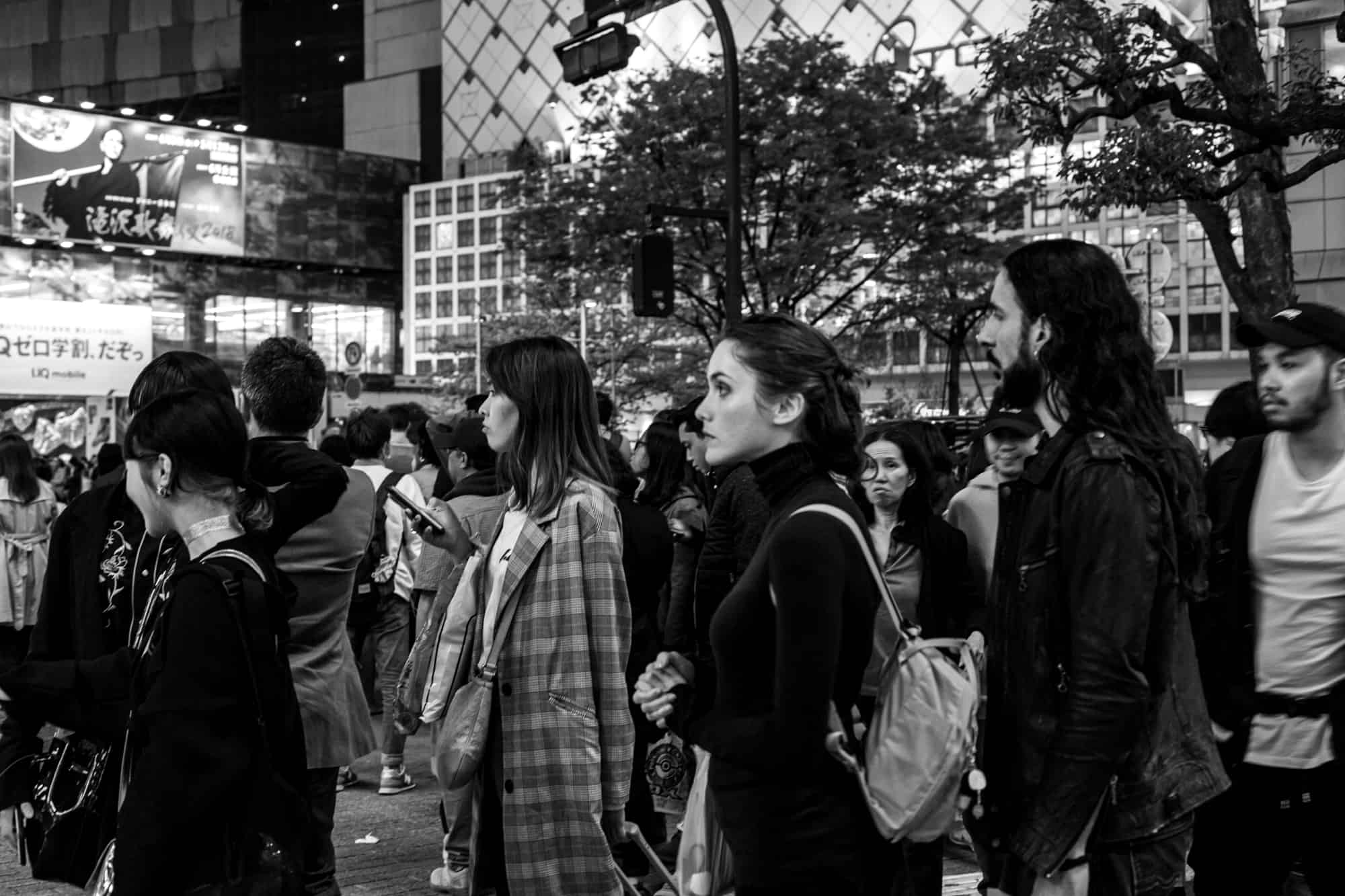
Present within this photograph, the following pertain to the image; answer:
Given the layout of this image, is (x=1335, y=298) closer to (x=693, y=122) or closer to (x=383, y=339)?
(x=693, y=122)

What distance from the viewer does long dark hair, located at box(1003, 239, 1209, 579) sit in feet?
9.56

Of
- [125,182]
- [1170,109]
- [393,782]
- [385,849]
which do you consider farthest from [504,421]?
[125,182]

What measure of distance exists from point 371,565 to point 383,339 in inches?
2552

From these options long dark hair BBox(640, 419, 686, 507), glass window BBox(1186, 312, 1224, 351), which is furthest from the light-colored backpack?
glass window BBox(1186, 312, 1224, 351)

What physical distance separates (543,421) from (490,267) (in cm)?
8026

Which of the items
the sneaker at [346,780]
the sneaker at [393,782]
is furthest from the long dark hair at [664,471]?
the sneaker at [346,780]

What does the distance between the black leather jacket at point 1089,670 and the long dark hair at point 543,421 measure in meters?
1.65

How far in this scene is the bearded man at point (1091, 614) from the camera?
9.03 feet

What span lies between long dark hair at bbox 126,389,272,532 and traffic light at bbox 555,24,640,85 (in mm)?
10102

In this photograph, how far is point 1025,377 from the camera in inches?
119

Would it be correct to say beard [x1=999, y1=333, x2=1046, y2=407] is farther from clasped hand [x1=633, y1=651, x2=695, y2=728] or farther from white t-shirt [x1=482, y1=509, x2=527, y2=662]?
white t-shirt [x1=482, y1=509, x2=527, y2=662]

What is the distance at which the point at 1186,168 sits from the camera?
34.5 feet

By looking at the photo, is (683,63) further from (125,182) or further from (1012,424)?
(1012,424)

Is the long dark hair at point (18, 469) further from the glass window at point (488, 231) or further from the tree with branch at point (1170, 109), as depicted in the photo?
the glass window at point (488, 231)
